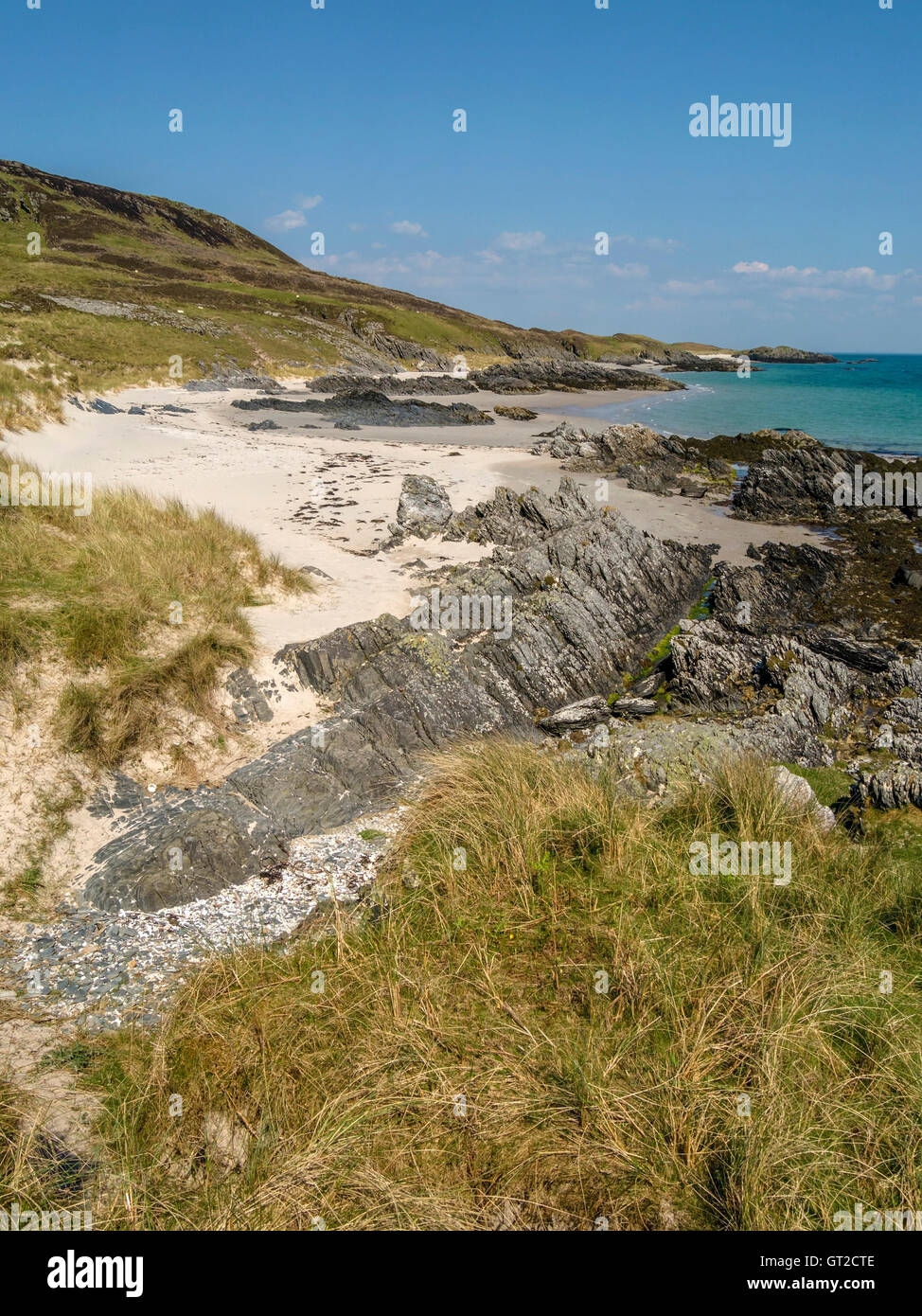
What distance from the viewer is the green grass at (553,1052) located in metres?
3.24

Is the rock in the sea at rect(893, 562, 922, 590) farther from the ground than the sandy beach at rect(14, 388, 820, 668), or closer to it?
closer to it

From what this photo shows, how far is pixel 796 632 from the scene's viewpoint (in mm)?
13734

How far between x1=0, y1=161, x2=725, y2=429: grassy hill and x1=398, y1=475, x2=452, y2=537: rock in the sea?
11.4m

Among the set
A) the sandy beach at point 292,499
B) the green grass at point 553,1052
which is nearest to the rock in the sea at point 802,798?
the green grass at point 553,1052

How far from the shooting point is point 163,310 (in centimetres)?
5134

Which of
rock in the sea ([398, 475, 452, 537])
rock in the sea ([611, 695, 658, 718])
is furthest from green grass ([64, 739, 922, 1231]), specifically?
rock in the sea ([398, 475, 452, 537])

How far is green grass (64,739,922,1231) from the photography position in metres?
3.24

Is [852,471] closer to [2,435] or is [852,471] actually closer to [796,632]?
[796,632]

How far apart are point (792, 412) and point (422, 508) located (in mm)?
48792

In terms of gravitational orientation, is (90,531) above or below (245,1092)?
above

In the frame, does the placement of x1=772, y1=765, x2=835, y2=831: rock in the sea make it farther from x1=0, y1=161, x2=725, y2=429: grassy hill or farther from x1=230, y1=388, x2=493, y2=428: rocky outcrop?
x1=230, y1=388, x2=493, y2=428: rocky outcrop

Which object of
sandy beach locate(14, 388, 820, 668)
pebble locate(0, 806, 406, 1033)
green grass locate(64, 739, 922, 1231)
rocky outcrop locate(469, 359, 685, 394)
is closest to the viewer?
green grass locate(64, 739, 922, 1231)
